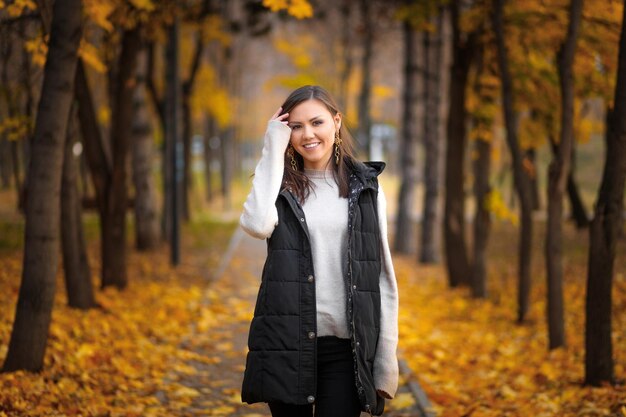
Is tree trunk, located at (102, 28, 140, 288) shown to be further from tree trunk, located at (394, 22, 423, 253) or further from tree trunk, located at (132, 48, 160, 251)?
tree trunk, located at (394, 22, 423, 253)

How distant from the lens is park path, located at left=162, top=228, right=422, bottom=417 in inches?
247

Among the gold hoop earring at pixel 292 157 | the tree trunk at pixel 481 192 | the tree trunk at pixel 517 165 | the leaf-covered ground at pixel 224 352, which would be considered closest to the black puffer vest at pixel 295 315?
the gold hoop earring at pixel 292 157

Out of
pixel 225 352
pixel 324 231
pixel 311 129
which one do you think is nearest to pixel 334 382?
pixel 324 231

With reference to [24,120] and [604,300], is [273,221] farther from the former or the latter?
[24,120]

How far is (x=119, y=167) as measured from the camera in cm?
1046

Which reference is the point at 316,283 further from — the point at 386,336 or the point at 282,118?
the point at 282,118

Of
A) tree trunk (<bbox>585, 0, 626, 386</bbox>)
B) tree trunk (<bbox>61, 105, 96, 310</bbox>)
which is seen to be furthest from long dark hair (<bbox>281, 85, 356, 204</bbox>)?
tree trunk (<bbox>61, 105, 96, 310</bbox>)

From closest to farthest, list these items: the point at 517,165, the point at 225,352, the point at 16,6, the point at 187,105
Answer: the point at 16,6, the point at 225,352, the point at 517,165, the point at 187,105

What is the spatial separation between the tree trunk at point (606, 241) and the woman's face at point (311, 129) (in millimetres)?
3280

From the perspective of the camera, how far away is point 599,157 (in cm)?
4809

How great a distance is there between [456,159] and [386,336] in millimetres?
9240

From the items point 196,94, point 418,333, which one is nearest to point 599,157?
point 196,94

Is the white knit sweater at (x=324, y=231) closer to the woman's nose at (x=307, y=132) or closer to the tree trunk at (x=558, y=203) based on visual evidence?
the woman's nose at (x=307, y=132)

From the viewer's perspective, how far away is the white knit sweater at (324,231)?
3.43m
